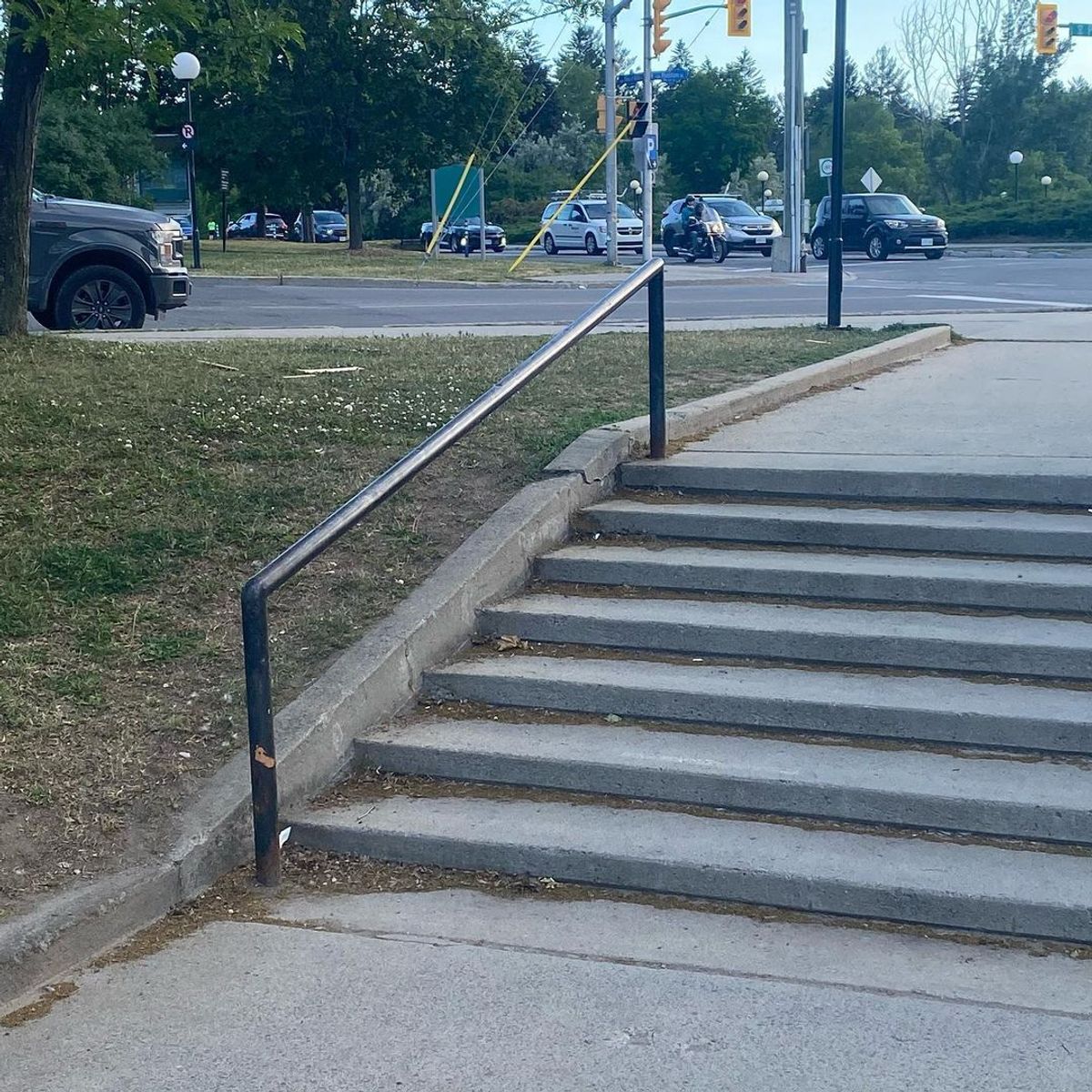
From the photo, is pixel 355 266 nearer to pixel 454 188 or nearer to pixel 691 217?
pixel 454 188

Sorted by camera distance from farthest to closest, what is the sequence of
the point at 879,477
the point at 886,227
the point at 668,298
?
1. the point at 886,227
2. the point at 668,298
3. the point at 879,477

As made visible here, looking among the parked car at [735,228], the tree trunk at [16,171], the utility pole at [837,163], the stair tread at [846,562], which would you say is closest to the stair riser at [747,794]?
the stair tread at [846,562]

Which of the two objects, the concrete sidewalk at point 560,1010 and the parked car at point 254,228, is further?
the parked car at point 254,228

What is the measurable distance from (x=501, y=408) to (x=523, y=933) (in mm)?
4107

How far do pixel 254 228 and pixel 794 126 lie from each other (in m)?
41.4

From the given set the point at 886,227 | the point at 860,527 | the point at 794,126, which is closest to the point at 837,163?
the point at 860,527

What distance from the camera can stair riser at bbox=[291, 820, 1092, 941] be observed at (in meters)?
3.83

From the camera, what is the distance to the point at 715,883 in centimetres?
407

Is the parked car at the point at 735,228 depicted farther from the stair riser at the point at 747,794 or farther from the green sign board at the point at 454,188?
the stair riser at the point at 747,794

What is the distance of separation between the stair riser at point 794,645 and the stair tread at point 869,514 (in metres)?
0.85

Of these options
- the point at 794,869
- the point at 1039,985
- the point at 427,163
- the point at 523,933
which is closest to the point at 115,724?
the point at 523,933

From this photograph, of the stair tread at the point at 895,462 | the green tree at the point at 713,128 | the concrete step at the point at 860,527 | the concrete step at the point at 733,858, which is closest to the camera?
the concrete step at the point at 733,858

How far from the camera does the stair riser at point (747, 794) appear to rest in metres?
4.18

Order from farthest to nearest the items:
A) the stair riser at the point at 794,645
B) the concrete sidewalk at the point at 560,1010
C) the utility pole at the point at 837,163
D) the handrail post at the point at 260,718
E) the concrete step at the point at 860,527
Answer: the utility pole at the point at 837,163
the concrete step at the point at 860,527
the stair riser at the point at 794,645
the handrail post at the point at 260,718
the concrete sidewalk at the point at 560,1010
